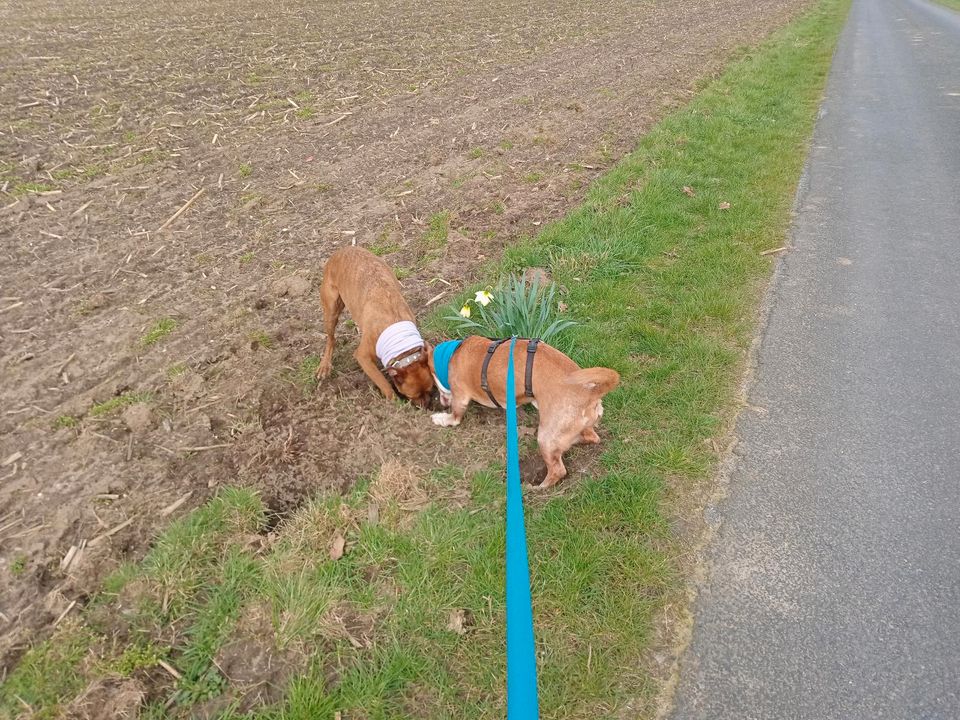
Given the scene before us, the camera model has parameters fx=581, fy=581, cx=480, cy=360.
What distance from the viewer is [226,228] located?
21.6 feet

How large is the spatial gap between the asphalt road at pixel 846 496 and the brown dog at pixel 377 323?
6.72 feet

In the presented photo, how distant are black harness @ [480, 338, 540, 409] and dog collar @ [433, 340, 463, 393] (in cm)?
26

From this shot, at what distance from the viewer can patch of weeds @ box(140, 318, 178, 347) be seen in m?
4.75

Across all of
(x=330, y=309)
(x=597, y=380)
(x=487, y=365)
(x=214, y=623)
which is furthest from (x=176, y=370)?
(x=597, y=380)

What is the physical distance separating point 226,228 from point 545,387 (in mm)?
4839

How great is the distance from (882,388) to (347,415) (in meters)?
3.75

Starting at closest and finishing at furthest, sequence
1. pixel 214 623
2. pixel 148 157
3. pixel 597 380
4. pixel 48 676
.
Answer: pixel 48 676 → pixel 214 623 → pixel 597 380 → pixel 148 157

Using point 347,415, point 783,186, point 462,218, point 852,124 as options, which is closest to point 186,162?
point 462,218

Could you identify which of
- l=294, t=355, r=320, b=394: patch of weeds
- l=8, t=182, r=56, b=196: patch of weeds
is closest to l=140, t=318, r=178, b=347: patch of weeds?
l=294, t=355, r=320, b=394: patch of weeds

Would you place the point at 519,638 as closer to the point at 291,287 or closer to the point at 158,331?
the point at 158,331

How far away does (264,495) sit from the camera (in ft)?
11.2

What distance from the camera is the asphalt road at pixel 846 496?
2398 millimetres

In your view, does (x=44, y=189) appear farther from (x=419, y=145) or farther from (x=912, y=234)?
(x=912, y=234)

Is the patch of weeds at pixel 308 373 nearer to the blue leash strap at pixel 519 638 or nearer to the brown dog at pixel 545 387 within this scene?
the brown dog at pixel 545 387
